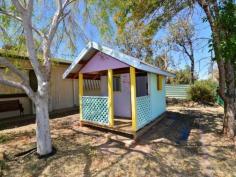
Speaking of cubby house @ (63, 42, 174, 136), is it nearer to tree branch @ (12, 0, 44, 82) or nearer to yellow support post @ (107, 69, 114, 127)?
yellow support post @ (107, 69, 114, 127)

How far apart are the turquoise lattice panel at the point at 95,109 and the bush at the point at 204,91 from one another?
1133 cm

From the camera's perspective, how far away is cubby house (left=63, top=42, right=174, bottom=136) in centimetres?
624

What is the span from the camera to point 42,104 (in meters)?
5.12

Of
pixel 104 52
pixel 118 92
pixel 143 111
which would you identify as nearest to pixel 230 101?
pixel 143 111

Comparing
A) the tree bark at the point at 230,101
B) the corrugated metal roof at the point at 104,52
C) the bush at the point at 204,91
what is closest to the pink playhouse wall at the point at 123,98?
the corrugated metal roof at the point at 104,52

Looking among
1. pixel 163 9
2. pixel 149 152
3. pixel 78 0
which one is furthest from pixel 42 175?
pixel 163 9

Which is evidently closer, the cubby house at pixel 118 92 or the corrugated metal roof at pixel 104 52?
the corrugated metal roof at pixel 104 52

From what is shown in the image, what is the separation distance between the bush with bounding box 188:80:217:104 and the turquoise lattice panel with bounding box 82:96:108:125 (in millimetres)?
11327

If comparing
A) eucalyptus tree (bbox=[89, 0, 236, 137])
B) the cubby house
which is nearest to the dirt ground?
the cubby house

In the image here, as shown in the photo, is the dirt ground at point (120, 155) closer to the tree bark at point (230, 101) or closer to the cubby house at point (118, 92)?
the tree bark at point (230, 101)

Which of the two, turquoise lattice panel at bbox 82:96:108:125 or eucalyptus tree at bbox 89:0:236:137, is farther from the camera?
turquoise lattice panel at bbox 82:96:108:125

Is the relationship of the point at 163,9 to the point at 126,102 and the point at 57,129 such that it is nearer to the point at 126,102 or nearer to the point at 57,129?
the point at 126,102

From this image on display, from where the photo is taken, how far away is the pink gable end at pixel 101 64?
6.62 m

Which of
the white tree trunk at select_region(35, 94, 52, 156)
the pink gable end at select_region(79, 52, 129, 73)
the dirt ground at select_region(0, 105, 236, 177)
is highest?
the pink gable end at select_region(79, 52, 129, 73)
